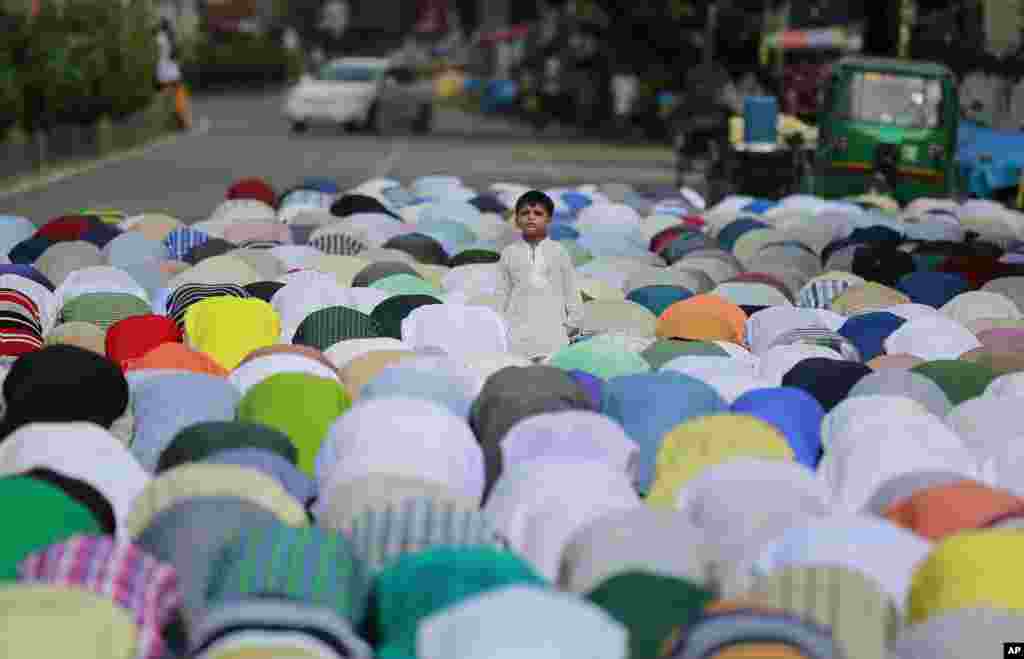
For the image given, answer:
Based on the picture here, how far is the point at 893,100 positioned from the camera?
26.8 meters

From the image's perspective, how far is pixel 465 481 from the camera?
8664mm

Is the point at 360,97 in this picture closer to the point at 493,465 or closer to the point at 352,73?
the point at 352,73

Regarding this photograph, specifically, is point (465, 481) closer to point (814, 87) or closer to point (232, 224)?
point (232, 224)

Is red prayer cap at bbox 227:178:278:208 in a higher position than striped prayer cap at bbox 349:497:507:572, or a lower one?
lower

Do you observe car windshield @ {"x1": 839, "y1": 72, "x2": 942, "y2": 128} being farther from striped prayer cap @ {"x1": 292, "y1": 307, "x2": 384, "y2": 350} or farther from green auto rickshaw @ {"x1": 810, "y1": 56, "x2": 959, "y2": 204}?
striped prayer cap @ {"x1": 292, "y1": 307, "x2": 384, "y2": 350}

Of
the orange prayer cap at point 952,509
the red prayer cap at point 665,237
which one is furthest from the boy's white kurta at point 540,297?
the red prayer cap at point 665,237

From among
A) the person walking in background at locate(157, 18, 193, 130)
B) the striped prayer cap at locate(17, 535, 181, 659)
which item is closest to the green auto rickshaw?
the striped prayer cap at locate(17, 535, 181, 659)

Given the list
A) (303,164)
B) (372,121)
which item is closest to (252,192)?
(303,164)

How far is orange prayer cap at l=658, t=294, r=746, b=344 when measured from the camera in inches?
503

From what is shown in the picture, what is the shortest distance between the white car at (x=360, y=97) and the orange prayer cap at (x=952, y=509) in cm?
4069

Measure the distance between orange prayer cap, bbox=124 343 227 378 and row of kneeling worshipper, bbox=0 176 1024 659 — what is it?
0.03 meters

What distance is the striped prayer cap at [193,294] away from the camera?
1272 centimetres

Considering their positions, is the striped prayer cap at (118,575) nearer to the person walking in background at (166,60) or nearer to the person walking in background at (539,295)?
the person walking in background at (539,295)

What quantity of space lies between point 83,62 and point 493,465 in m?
27.2
